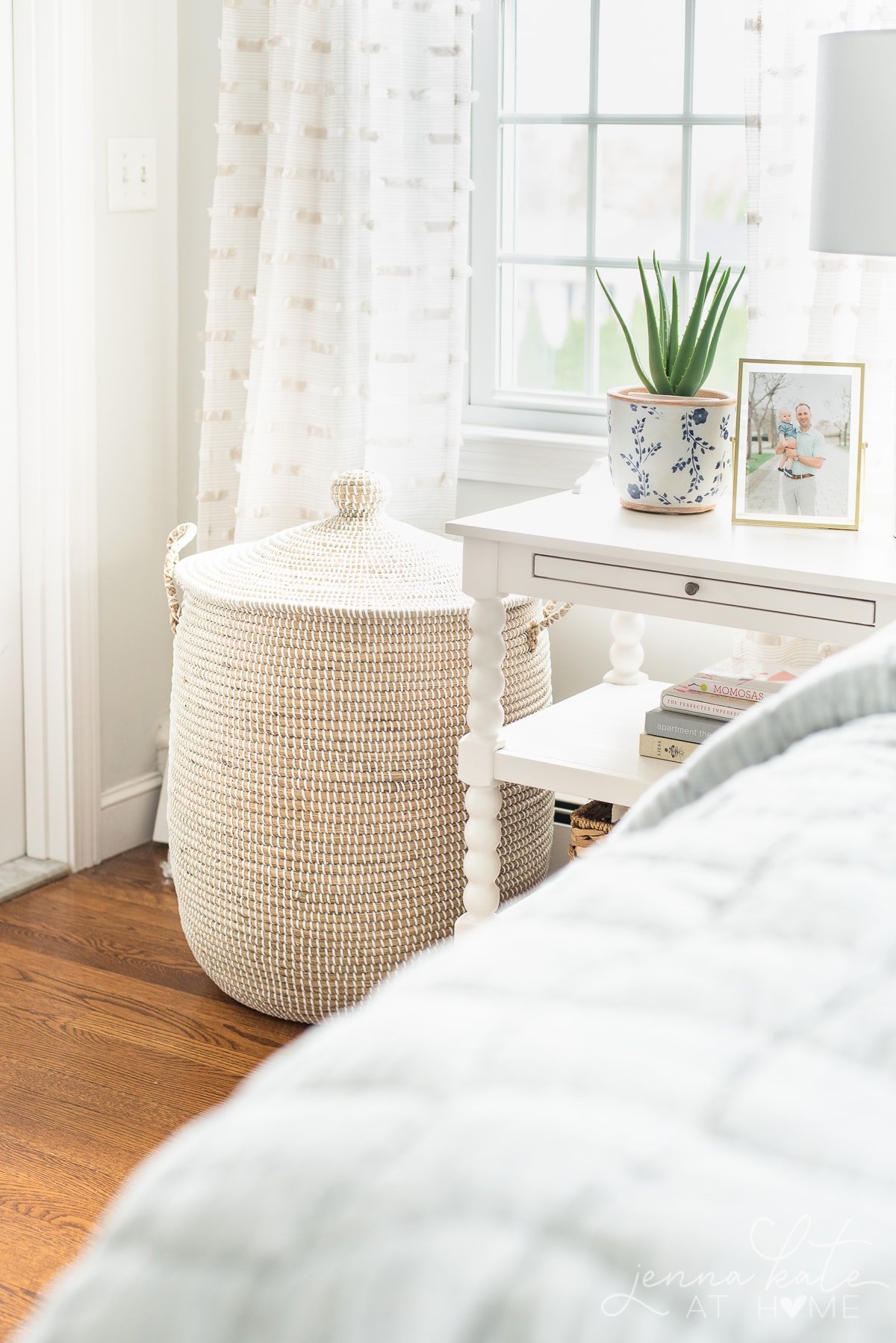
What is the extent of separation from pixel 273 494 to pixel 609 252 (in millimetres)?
673

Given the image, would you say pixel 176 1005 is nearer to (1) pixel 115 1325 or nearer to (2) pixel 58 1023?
(2) pixel 58 1023

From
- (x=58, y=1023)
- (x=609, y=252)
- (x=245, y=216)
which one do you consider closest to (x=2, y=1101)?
(x=58, y=1023)

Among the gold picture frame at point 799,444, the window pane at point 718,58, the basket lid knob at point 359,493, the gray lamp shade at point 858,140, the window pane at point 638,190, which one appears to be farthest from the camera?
the window pane at point 638,190

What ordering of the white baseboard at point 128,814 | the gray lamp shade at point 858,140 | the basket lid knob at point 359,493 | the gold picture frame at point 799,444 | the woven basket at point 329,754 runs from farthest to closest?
the white baseboard at point 128,814
the basket lid knob at point 359,493
the woven basket at point 329,754
the gold picture frame at point 799,444
the gray lamp shade at point 858,140

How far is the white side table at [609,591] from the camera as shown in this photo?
1575 millimetres

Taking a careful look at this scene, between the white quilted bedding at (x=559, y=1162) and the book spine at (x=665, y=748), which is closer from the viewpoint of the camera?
Answer: the white quilted bedding at (x=559, y=1162)

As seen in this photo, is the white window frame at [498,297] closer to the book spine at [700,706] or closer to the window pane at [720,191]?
the window pane at [720,191]

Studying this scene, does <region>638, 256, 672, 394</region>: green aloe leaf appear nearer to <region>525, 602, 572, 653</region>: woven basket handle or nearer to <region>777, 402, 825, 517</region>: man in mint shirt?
<region>777, 402, 825, 517</region>: man in mint shirt

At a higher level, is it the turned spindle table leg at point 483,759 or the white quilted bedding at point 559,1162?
the white quilted bedding at point 559,1162

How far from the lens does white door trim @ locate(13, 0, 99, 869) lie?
2.27m

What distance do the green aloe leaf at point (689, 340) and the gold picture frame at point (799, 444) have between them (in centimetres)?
7

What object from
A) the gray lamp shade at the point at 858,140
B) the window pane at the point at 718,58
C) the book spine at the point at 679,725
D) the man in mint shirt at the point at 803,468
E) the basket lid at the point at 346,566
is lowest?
the book spine at the point at 679,725

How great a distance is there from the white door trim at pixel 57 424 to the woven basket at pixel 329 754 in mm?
477

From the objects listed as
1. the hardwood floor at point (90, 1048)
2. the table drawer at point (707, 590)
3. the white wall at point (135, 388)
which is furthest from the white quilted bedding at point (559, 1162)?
the white wall at point (135, 388)
